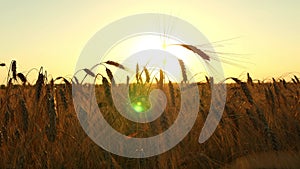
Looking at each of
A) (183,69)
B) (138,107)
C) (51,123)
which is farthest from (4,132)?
(183,69)

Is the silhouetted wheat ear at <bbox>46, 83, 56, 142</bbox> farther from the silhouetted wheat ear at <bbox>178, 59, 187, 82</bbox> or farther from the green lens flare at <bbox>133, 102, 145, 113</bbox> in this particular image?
the silhouetted wheat ear at <bbox>178, 59, 187, 82</bbox>

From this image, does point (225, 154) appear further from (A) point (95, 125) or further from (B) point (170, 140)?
(A) point (95, 125)

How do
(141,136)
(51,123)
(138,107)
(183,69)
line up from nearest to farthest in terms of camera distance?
1. (51,123)
2. (141,136)
3. (138,107)
4. (183,69)

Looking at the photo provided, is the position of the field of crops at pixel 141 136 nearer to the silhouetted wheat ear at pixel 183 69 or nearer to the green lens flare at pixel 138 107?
the green lens flare at pixel 138 107

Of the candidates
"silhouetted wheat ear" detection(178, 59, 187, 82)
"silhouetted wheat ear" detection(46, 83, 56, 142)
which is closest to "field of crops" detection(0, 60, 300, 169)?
"silhouetted wheat ear" detection(46, 83, 56, 142)

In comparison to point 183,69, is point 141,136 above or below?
below

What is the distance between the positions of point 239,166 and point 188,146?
75 centimetres

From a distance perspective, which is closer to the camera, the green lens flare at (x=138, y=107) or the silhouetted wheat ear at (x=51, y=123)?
the silhouetted wheat ear at (x=51, y=123)

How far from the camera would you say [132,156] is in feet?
9.27

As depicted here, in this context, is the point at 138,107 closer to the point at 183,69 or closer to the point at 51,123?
the point at 183,69

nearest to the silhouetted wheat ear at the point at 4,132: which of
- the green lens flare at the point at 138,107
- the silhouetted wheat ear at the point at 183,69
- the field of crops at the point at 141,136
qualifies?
the field of crops at the point at 141,136

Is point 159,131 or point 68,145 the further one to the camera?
point 68,145

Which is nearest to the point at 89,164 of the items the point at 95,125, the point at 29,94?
the point at 95,125

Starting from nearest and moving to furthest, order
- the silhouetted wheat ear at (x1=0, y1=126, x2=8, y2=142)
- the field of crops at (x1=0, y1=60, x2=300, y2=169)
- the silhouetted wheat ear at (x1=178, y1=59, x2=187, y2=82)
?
the field of crops at (x1=0, y1=60, x2=300, y2=169) → the silhouetted wheat ear at (x1=0, y1=126, x2=8, y2=142) → the silhouetted wheat ear at (x1=178, y1=59, x2=187, y2=82)
